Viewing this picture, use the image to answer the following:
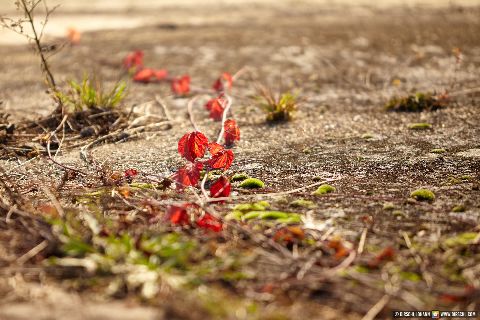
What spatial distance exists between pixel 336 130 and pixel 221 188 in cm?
139

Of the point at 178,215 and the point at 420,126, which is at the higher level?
the point at 178,215

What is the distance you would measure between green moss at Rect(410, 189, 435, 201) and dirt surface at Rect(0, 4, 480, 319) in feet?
0.12

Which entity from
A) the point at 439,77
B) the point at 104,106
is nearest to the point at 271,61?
the point at 439,77

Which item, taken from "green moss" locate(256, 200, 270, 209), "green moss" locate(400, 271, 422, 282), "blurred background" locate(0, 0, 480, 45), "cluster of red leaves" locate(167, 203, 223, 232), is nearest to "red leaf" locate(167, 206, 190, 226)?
"cluster of red leaves" locate(167, 203, 223, 232)

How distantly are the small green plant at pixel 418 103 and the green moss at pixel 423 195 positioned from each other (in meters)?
1.61

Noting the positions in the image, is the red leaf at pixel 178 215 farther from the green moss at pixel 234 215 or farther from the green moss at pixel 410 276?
the green moss at pixel 410 276

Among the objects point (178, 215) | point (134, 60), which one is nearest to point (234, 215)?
point (178, 215)

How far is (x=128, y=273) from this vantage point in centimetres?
182

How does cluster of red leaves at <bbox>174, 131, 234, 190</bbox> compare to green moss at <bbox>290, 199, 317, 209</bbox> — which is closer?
green moss at <bbox>290, 199, 317, 209</bbox>

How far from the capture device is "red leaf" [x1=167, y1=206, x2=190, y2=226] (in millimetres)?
2184

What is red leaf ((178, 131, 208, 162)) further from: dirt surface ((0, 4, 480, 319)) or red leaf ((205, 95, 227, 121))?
red leaf ((205, 95, 227, 121))

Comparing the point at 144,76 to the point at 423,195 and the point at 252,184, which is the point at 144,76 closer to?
the point at 252,184

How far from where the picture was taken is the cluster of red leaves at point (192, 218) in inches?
86.0

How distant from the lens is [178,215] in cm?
218
